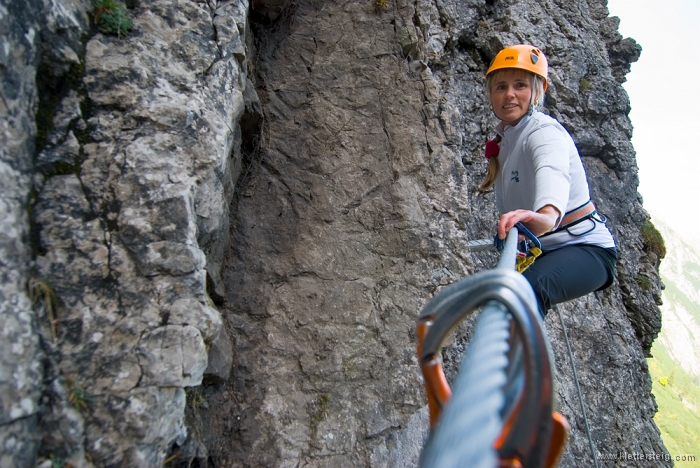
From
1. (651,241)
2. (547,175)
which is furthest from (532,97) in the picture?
(651,241)

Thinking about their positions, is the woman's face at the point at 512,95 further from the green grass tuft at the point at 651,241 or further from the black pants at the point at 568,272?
the green grass tuft at the point at 651,241

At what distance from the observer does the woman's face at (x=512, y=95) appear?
309cm

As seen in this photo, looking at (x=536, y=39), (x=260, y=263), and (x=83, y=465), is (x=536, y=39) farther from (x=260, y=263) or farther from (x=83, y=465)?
(x=83, y=465)

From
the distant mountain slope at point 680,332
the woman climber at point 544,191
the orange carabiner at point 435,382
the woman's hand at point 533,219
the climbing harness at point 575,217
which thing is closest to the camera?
the orange carabiner at point 435,382

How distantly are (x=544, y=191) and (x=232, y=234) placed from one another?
7.31ft

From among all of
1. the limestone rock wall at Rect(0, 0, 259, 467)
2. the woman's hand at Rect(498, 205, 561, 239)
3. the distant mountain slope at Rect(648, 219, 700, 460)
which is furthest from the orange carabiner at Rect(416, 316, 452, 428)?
the distant mountain slope at Rect(648, 219, 700, 460)

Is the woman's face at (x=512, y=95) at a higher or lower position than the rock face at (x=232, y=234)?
higher

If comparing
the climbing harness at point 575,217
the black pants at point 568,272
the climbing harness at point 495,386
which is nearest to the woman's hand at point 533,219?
the black pants at point 568,272

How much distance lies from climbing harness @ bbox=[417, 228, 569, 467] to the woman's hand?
1.23 meters

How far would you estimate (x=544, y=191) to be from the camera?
2.42 metres

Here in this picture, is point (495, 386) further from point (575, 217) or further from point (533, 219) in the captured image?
point (575, 217)

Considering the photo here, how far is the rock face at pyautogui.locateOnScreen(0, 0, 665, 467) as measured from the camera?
1976 millimetres

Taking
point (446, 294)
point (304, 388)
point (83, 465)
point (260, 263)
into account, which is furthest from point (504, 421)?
point (260, 263)

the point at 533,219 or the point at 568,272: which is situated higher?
the point at 533,219
